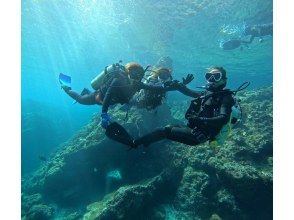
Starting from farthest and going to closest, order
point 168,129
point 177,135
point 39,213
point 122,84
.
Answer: point 39,213 → point 122,84 → point 168,129 → point 177,135

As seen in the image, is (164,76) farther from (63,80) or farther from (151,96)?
(63,80)

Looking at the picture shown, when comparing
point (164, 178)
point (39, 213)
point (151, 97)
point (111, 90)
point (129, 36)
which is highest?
point (129, 36)

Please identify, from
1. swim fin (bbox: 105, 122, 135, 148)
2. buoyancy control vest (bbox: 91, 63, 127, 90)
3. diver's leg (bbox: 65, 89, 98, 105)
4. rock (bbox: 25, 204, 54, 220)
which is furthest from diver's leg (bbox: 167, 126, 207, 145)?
rock (bbox: 25, 204, 54, 220)

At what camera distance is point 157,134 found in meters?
6.14

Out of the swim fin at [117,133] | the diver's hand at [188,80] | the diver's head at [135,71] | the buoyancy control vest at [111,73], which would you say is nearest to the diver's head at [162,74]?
the diver's hand at [188,80]

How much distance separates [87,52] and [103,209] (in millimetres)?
35729

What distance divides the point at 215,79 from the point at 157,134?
171cm

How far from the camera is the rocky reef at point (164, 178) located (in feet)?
25.6

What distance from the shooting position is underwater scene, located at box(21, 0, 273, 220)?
20.0 feet

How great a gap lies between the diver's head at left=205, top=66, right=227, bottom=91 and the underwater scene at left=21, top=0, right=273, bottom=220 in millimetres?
20

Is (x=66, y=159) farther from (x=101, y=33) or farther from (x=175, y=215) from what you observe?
(x=101, y=33)

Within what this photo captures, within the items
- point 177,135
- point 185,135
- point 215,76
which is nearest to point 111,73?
point 177,135
